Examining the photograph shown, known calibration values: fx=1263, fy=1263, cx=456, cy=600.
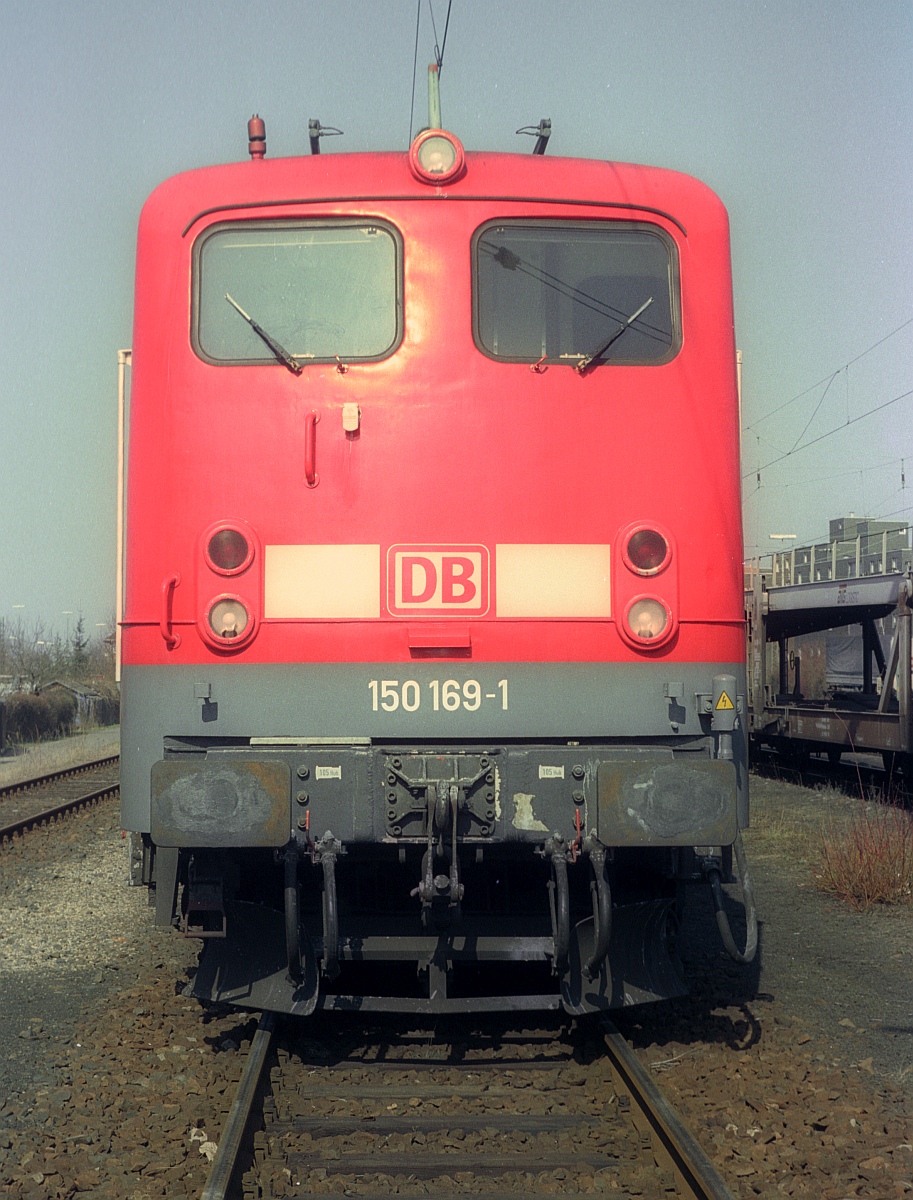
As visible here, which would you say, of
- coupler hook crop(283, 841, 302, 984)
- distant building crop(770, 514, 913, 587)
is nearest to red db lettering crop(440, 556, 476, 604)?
coupler hook crop(283, 841, 302, 984)

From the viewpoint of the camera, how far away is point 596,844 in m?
4.91

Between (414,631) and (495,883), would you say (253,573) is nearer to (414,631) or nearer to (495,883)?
(414,631)

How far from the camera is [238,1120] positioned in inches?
173

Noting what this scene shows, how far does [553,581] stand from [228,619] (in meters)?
1.31

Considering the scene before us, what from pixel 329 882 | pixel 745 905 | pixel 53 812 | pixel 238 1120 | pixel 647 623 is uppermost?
pixel 647 623

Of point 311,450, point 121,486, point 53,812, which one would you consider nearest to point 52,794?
point 53,812

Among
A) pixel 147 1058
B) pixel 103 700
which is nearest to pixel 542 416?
pixel 147 1058

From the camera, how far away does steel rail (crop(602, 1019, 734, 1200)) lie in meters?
3.92

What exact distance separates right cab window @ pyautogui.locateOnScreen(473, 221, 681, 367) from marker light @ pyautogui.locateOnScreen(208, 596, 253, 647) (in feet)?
4.85

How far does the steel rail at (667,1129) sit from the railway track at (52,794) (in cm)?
907

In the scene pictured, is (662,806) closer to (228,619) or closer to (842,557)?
(228,619)

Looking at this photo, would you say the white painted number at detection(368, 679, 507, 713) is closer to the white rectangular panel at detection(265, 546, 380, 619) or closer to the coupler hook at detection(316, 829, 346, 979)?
the white rectangular panel at detection(265, 546, 380, 619)

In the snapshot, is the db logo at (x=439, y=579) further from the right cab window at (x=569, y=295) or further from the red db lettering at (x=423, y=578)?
the right cab window at (x=569, y=295)

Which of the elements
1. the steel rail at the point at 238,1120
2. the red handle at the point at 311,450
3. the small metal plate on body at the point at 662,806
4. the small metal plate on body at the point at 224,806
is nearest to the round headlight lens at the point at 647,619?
the small metal plate on body at the point at 662,806
